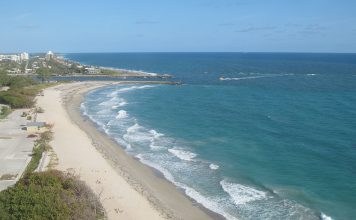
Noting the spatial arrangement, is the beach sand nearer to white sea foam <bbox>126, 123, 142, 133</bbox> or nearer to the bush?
white sea foam <bbox>126, 123, 142, 133</bbox>

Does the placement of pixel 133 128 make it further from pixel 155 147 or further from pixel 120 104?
pixel 120 104

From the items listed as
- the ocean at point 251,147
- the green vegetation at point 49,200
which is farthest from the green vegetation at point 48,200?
the ocean at point 251,147

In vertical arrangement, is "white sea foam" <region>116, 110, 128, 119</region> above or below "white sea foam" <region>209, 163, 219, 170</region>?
above

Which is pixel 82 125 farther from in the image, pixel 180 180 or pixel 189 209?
pixel 189 209

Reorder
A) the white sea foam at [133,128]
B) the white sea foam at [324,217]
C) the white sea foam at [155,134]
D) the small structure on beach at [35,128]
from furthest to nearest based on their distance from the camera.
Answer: the white sea foam at [133,128] < the small structure on beach at [35,128] < the white sea foam at [155,134] < the white sea foam at [324,217]

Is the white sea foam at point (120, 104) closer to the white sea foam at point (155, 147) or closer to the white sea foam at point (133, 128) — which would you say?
the white sea foam at point (133, 128)

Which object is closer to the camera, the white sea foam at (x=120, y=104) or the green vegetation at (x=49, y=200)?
the green vegetation at (x=49, y=200)

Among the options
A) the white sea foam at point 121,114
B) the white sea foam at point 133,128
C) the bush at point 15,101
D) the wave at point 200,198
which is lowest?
the wave at point 200,198

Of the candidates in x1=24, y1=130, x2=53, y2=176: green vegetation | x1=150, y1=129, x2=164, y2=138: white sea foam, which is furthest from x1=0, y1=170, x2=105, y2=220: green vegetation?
x1=150, y1=129, x2=164, y2=138: white sea foam
